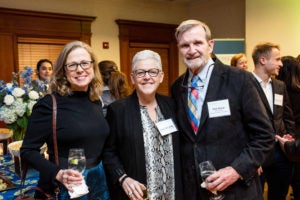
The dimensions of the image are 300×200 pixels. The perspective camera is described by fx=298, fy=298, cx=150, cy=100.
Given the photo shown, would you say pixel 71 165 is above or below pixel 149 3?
below

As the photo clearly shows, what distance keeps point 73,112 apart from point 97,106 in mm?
185


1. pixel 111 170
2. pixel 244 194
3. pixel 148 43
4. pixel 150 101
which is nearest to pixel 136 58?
pixel 150 101

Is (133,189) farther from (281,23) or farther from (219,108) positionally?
(281,23)

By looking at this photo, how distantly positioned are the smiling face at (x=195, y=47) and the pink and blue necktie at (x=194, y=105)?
10 centimetres

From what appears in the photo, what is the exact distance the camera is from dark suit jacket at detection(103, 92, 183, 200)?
5.17 feet

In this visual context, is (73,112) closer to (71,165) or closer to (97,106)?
(97,106)

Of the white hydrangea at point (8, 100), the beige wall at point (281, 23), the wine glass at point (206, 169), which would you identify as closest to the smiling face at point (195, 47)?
the wine glass at point (206, 169)

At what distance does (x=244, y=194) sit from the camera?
1.55 meters

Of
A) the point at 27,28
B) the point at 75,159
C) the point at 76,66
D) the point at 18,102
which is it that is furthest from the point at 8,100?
the point at 27,28

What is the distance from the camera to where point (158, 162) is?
161cm

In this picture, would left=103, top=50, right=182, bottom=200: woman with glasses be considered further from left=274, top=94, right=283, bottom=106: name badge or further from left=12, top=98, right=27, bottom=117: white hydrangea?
left=274, top=94, right=283, bottom=106: name badge

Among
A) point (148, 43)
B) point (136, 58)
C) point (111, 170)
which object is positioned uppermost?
point (148, 43)

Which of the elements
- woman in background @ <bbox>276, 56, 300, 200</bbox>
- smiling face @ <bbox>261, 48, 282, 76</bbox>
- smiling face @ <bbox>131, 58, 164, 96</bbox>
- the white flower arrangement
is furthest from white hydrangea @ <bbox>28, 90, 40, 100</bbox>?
woman in background @ <bbox>276, 56, 300, 200</bbox>

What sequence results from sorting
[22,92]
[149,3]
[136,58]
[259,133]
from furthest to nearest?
[149,3] < [22,92] < [136,58] < [259,133]
